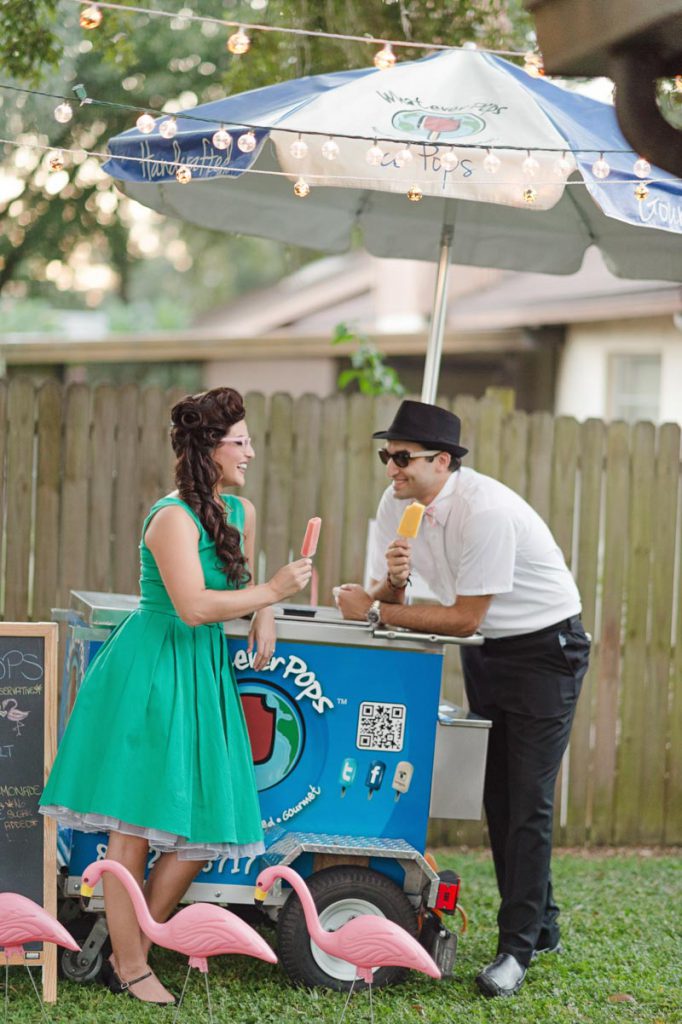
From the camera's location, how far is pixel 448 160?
13.5 feet

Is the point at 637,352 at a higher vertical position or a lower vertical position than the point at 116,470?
higher

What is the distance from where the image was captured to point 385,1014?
3.87 metres

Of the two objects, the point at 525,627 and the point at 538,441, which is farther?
the point at 538,441

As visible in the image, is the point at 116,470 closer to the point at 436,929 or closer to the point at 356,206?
the point at 356,206

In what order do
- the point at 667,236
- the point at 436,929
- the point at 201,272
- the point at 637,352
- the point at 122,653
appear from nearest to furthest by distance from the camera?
the point at 122,653
the point at 436,929
the point at 667,236
the point at 637,352
the point at 201,272

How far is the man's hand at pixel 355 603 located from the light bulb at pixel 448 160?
1423mm

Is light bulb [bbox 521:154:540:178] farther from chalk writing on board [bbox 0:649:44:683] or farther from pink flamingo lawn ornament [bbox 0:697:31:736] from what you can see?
pink flamingo lawn ornament [bbox 0:697:31:736]

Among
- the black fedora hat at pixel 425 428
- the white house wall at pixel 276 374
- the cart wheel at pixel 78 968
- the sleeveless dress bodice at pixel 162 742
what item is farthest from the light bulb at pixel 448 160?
the white house wall at pixel 276 374

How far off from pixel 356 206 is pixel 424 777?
2708 mm

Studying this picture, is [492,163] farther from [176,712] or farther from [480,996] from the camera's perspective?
[480,996]

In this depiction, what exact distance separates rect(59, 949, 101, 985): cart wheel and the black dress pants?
4.34ft

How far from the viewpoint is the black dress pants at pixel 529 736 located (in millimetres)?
4168

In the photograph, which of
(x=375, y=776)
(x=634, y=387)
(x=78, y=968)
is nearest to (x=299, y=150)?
(x=375, y=776)

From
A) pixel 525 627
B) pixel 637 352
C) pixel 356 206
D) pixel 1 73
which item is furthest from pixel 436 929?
pixel 637 352
